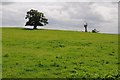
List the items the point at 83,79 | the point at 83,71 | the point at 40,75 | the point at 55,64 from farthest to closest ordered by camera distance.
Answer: the point at 55,64 → the point at 83,71 → the point at 40,75 → the point at 83,79

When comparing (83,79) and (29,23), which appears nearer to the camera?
(83,79)

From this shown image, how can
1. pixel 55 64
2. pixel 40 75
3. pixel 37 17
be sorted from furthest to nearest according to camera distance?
pixel 37 17, pixel 55 64, pixel 40 75

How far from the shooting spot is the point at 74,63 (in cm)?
2292

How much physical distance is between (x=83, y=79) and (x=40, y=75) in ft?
9.89

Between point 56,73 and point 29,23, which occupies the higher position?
point 29,23

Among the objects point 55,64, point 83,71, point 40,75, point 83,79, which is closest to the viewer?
point 83,79

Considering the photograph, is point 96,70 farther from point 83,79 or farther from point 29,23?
point 29,23

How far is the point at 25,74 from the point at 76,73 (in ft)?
10.9

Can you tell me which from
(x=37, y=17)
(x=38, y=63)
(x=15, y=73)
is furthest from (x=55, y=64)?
(x=37, y=17)

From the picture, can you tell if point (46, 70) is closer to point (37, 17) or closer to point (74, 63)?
point (74, 63)

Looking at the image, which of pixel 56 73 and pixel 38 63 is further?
pixel 38 63

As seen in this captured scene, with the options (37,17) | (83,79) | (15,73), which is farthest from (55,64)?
(37,17)

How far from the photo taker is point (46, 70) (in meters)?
19.3

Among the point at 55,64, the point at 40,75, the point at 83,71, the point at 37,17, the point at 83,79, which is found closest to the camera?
the point at 83,79
